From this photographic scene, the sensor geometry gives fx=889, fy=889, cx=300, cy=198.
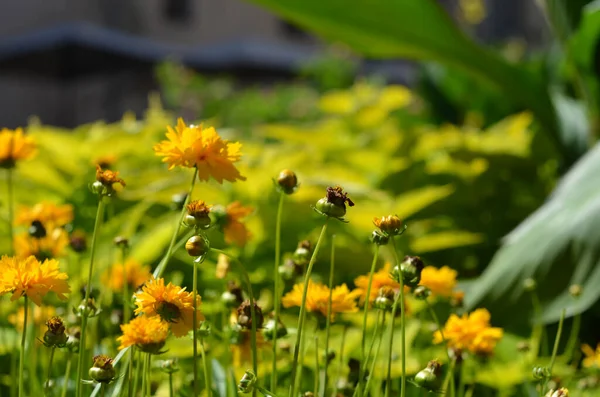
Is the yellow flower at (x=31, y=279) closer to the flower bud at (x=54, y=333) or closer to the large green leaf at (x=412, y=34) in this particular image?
the flower bud at (x=54, y=333)

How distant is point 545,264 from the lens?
953mm

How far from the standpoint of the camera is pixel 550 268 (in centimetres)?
95

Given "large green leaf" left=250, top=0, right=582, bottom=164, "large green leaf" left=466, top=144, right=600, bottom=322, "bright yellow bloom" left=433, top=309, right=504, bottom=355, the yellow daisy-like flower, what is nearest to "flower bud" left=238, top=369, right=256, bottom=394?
the yellow daisy-like flower

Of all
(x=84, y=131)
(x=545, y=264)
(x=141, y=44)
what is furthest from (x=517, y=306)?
(x=141, y=44)

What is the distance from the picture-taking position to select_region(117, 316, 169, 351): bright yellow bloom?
0.47 meters

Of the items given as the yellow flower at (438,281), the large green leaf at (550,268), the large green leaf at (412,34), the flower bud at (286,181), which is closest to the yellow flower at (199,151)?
the flower bud at (286,181)

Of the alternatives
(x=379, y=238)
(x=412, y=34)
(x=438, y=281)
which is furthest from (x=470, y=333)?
(x=412, y=34)

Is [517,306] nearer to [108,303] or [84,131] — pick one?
[108,303]

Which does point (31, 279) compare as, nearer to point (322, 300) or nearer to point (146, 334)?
point (146, 334)

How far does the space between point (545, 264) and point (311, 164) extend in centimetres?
45

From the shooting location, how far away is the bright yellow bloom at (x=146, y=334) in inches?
18.3

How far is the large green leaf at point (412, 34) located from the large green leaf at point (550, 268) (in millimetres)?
494

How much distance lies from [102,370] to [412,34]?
107 cm

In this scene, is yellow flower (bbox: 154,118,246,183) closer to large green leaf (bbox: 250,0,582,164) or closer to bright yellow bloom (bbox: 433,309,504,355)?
bright yellow bloom (bbox: 433,309,504,355)
